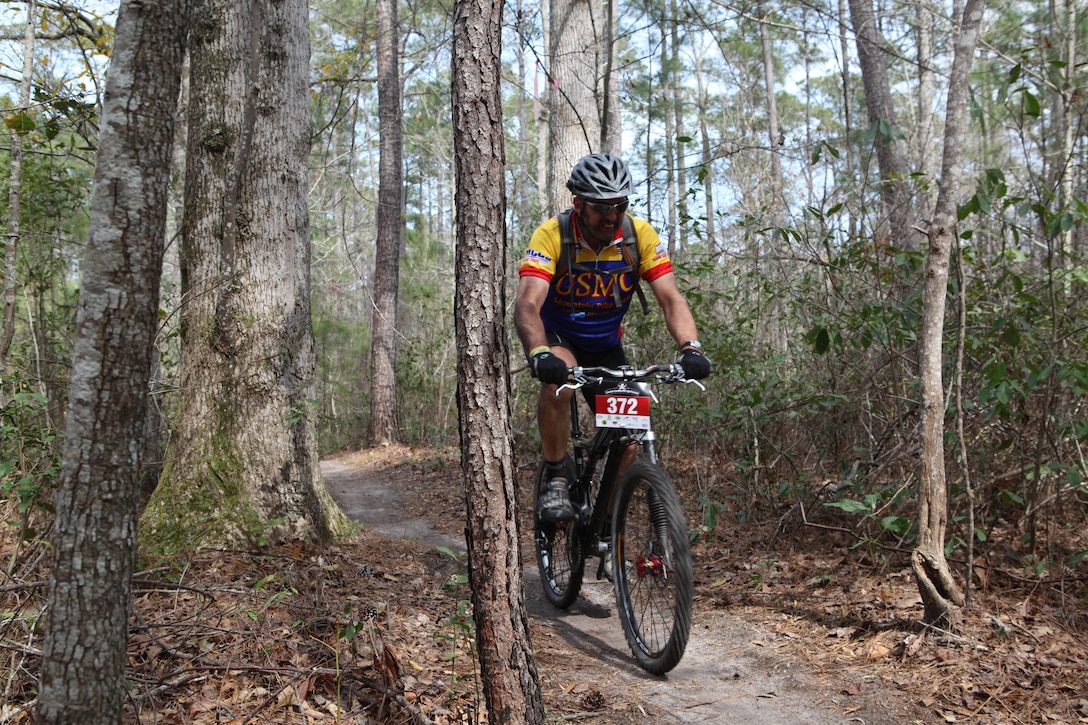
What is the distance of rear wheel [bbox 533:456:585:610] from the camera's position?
13.7 ft

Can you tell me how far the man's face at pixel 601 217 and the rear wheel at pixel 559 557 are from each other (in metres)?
1.30

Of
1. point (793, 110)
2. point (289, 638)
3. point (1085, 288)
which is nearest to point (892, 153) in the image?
point (1085, 288)

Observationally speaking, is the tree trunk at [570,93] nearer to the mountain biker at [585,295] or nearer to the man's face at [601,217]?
the mountain biker at [585,295]

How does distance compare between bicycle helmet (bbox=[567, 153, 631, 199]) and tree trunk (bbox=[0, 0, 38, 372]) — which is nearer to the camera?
bicycle helmet (bbox=[567, 153, 631, 199])

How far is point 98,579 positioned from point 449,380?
12678 millimetres

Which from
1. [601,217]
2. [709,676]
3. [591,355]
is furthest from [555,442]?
[709,676]

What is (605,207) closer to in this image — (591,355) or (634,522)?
(591,355)

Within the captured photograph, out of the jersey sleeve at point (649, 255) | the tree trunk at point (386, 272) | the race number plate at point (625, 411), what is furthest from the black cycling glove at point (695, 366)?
the tree trunk at point (386, 272)

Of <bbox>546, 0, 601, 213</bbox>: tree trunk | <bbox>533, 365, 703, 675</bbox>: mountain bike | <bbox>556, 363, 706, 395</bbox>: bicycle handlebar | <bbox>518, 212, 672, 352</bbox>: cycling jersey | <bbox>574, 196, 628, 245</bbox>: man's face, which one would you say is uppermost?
<bbox>546, 0, 601, 213</bbox>: tree trunk

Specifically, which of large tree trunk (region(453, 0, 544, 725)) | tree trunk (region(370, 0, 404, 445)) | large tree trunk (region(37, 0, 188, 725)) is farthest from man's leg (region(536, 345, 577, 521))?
tree trunk (region(370, 0, 404, 445))

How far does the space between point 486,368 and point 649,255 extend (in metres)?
1.94

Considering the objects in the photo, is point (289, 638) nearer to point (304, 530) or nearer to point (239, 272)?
point (304, 530)

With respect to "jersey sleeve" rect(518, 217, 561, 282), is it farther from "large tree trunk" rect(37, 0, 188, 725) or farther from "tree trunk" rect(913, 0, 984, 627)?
"large tree trunk" rect(37, 0, 188, 725)

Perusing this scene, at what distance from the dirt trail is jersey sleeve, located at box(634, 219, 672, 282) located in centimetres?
193
